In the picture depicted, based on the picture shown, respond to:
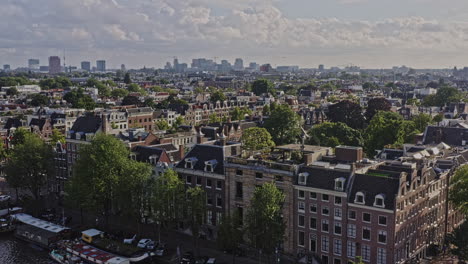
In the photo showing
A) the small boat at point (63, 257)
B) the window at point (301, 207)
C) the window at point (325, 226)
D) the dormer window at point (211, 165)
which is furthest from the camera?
the dormer window at point (211, 165)

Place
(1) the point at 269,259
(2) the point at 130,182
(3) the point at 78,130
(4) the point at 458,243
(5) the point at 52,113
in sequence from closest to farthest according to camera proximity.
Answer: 1. (4) the point at 458,243
2. (1) the point at 269,259
3. (2) the point at 130,182
4. (3) the point at 78,130
5. (5) the point at 52,113

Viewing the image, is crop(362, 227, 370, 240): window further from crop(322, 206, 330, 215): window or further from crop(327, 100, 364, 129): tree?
crop(327, 100, 364, 129): tree

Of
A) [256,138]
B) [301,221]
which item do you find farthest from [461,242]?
[256,138]

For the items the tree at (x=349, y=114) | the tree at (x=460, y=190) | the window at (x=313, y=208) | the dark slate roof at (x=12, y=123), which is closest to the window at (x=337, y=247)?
the window at (x=313, y=208)

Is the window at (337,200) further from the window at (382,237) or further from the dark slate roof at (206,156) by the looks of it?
the dark slate roof at (206,156)

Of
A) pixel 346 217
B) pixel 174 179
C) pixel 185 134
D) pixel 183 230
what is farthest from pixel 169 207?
pixel 185 134

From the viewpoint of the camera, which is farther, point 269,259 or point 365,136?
point 365,136

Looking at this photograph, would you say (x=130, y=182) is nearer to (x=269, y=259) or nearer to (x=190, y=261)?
(x=190, y=261)
